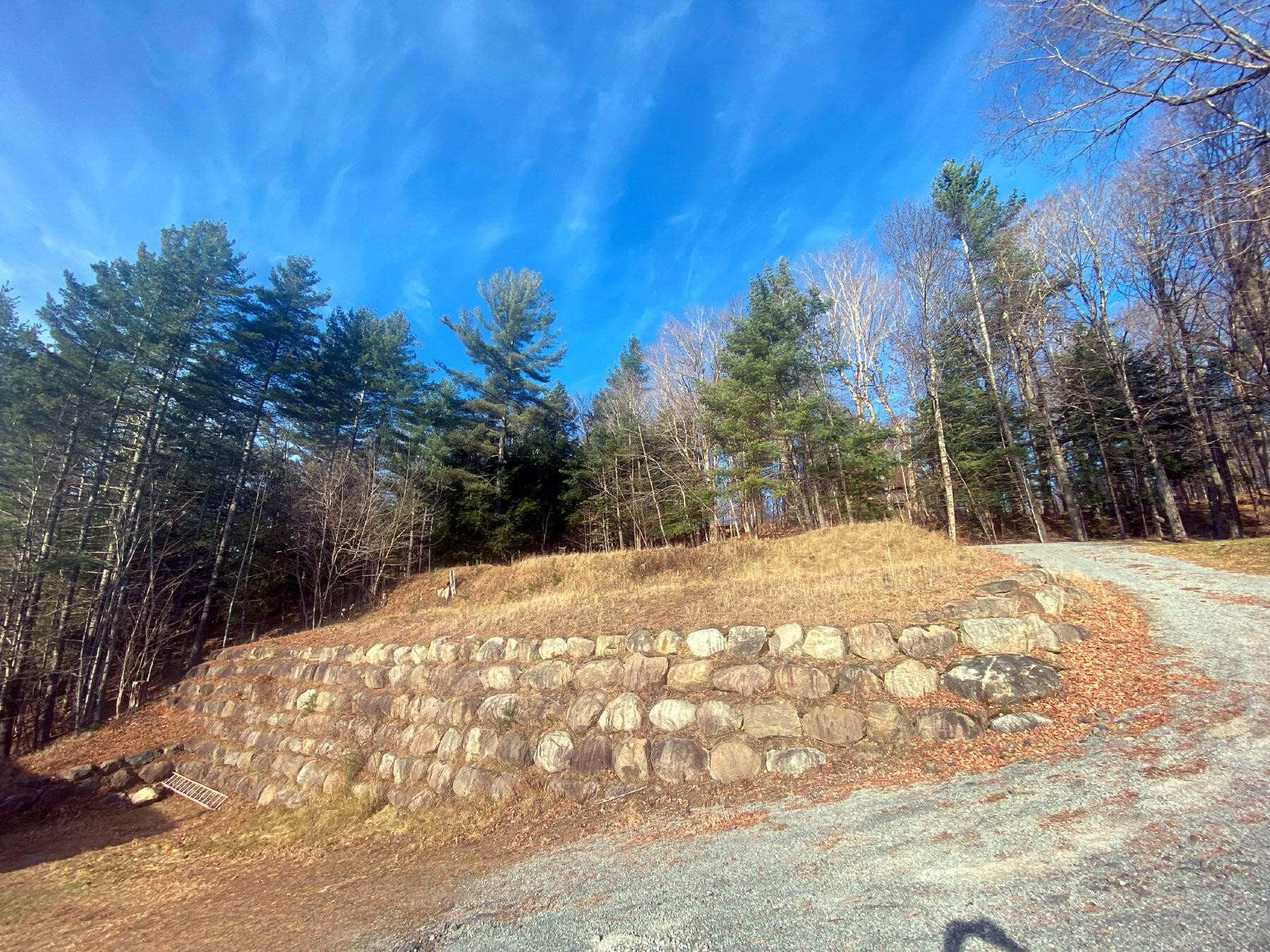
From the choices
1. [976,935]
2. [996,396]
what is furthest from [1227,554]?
[976,935]

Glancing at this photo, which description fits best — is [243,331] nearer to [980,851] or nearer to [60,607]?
[60,607]

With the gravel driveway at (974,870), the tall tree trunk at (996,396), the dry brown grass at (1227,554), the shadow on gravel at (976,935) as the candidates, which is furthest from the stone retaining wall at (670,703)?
the tall tree trunk at (996,396)

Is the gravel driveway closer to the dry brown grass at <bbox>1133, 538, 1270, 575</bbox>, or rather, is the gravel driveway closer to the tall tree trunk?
the dry brown grass at <bbox>1133, 538, 1270, 575</bbox>

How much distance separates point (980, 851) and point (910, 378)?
66.9 feet

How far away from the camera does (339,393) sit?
68.1 feet

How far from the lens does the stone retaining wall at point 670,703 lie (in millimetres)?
4852

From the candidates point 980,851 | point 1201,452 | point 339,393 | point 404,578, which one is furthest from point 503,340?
point 1201,452

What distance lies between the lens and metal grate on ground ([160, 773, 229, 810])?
326 inches

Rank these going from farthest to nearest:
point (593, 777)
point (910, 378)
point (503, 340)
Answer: point (503, 340)
point (910, 378)
point (593, 777)

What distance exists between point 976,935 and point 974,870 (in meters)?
0.58

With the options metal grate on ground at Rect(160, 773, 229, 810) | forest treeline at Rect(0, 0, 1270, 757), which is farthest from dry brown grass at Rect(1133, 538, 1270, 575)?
metal grate on ground at Rect(160, 773, 229, 810)

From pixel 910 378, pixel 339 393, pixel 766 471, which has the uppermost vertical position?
pixel 339 393

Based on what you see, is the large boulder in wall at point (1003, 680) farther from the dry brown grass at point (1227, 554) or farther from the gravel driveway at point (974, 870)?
the dry brown grass at point (1227, 554)

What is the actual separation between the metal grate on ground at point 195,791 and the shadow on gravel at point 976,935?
10881mm
